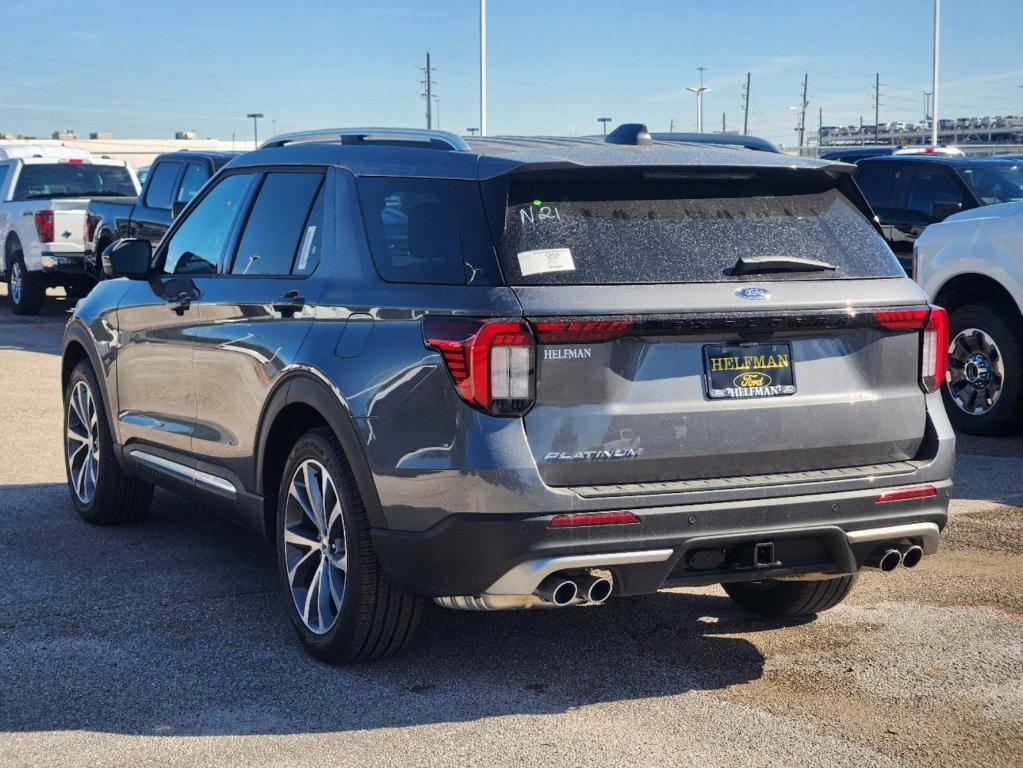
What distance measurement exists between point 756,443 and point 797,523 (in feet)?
0.95

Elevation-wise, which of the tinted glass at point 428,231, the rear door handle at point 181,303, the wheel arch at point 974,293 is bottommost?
the wheel arch at point 974,293

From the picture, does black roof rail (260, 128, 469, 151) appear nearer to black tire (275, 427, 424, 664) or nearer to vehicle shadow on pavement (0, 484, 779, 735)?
black tire (275, 427, 424, 664)

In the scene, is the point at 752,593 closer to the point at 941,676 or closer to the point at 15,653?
the point at 941,676

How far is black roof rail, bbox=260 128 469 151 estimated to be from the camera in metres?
5.18

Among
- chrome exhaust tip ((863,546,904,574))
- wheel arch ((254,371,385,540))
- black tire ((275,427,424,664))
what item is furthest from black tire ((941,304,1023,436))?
black tire ((275,427,424,664))

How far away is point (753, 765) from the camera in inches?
169

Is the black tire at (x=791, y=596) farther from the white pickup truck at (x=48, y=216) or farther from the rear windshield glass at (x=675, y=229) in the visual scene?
the white pickup truck at (x=48, y=216)

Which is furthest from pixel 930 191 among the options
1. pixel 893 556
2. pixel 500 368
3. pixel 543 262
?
pixel 500 368

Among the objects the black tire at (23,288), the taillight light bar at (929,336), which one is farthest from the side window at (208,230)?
the black tire at (23,288)

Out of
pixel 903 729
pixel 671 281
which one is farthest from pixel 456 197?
pixel 903 729

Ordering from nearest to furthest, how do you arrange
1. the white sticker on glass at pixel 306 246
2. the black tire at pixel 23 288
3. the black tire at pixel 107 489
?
the white sticker on glass at pixel 306 246 → the black tire at pixel 107 489 → the black tire at pixel 23 288

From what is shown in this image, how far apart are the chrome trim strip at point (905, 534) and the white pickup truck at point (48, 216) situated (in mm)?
16298

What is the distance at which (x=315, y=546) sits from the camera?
531cm

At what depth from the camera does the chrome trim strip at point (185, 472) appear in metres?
6.06
